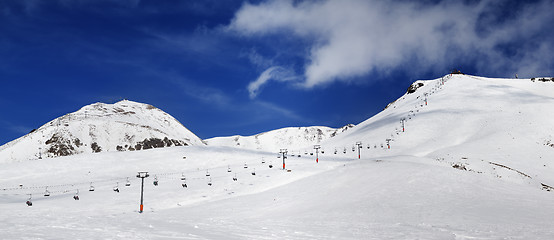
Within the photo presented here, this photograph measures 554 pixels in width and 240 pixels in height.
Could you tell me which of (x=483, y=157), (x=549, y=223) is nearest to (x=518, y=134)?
(x=483, y=157)

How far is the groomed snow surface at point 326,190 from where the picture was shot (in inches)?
723

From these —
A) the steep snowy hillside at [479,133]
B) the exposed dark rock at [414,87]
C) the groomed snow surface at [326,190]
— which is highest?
the exposed dark rock at [414,87]

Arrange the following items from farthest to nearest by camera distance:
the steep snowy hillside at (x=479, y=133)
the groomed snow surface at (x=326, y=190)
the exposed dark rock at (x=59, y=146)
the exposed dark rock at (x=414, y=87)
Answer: the exposed dark rock at (x=59, y=146) < the exposed dark rock at (x=414, y=87) < the steep snowy hillside at (x=479, y=133) < the groomed snow surface at (x=326, y=190)

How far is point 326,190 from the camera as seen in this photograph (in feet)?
124

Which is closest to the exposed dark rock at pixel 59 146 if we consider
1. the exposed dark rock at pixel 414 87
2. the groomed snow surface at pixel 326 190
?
the groomed snow surface at pixel 326 190

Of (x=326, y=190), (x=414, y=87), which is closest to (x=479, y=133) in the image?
(x=326, y=190)

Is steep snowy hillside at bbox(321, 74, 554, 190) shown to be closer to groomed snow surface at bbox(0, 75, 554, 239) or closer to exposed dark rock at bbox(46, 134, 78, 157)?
groomed snow surface at bbox(0, 75, 554, 239)

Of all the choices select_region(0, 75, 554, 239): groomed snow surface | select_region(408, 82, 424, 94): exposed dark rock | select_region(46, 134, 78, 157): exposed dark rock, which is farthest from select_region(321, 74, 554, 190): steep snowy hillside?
select_region(46, 134, 78, 157): exposed dark rock

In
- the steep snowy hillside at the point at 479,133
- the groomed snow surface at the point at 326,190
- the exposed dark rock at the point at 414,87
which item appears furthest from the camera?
the exposed dark rock at the point at 414,87

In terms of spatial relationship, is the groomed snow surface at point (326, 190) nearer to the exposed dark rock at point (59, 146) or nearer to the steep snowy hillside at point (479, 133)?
the steep snowy hillside at point (479, 133)

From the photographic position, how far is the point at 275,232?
61.1ft

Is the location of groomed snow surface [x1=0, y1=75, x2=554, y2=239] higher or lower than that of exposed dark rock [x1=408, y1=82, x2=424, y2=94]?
lower

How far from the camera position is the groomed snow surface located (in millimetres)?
18375

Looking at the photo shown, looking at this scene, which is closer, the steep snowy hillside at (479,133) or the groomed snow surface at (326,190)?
the groomed snow surface at (326,190)
